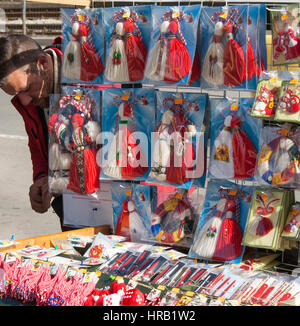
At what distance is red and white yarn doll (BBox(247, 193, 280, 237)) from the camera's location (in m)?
2.34

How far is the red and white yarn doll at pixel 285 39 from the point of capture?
7.41 feet

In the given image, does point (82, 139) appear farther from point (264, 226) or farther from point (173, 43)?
point (264, 226)

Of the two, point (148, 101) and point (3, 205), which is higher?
point (148, 101)

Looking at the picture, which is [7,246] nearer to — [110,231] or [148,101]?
[110,231]

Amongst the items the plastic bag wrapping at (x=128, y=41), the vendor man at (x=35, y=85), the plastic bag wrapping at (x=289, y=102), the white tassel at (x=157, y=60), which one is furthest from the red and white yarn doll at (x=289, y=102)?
the vendor man at (x=35, y=85)

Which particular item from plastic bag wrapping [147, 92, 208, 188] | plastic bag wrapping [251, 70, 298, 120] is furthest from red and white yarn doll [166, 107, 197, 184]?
plastic bag wrapping [251, 70, 298, 120]

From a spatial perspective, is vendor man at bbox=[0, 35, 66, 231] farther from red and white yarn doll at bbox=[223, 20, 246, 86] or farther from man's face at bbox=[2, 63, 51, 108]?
red and white yarn doll at bbox=[223, 20, 246, 86]

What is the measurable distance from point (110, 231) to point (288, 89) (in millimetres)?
1197

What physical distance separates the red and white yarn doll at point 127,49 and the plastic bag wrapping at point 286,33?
23.7 inches

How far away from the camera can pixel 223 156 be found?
2.47 metres
